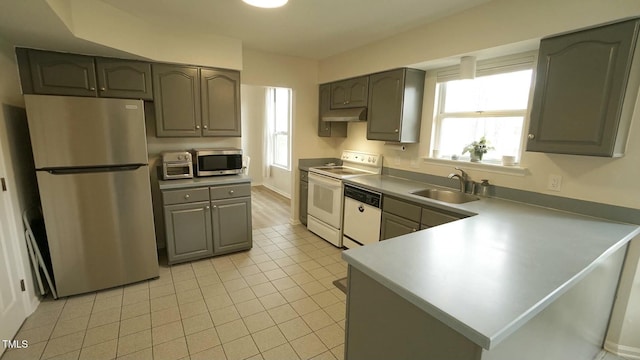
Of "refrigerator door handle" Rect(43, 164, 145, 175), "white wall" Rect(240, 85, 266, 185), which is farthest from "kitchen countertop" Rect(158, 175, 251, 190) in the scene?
"white wall" Rect(240, 85, 266, 185)

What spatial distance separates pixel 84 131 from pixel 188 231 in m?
1.31

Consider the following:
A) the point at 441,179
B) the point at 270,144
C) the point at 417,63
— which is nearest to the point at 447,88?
the point at 417,63

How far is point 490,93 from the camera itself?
2643mm

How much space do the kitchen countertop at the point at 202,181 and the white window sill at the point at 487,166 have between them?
7.04ft

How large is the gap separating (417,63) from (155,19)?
A: 261 centimetres

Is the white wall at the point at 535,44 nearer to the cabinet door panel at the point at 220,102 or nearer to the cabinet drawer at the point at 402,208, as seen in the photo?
the cabinet drawer at the point at 402,208

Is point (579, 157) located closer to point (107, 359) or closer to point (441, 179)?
point (441, 179)

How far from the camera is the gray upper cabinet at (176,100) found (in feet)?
9.80

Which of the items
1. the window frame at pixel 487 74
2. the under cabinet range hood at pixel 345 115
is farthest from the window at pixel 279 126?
the window frame at pixel 487 74

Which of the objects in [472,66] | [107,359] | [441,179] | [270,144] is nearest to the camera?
[107,359]

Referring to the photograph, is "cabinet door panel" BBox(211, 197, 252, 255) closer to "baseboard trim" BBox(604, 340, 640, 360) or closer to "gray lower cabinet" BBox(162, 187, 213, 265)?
"gray lower cabinet" BBox(162, 187, 213, 265)

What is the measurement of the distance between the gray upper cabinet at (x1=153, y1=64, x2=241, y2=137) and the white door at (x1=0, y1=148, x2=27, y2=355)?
4.40 feet

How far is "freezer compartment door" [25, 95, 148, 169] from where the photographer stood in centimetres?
218

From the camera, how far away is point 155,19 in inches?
108
